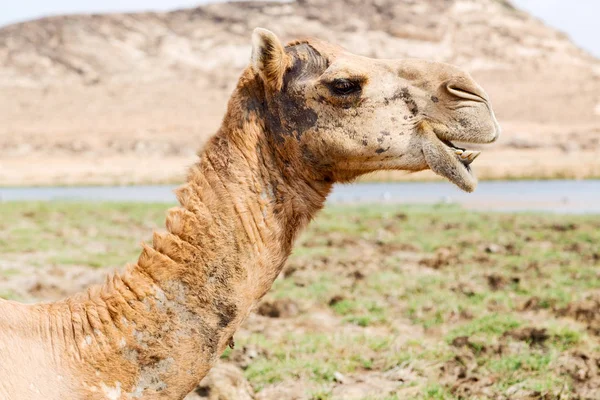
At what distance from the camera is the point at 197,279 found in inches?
113

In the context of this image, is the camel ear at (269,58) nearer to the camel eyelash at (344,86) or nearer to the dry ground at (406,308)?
the camel eyelash at (344,86)

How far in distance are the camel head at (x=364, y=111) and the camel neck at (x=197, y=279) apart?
6.4 inches

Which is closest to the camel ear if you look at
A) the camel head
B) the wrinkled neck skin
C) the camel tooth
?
the camel head

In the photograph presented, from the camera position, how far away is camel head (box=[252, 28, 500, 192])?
120 inches

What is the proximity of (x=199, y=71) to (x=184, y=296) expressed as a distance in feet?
289

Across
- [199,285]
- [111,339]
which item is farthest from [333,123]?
[111,339]

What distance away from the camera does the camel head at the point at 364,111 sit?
9.98 feet

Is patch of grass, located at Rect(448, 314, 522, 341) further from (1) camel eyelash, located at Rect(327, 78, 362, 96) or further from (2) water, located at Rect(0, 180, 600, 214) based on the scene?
(2) water, located at Rect(0, 180, 600, 214)

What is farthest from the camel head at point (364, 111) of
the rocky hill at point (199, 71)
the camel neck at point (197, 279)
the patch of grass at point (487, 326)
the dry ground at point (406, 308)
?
the rocky hill at point (199, 71)

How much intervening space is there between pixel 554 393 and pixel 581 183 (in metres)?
31.9

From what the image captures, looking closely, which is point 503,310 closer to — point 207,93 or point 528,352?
point 528,352

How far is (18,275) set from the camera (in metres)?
8.95

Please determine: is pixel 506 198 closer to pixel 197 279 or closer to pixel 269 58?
pixel 269 58

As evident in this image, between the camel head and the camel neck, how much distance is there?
161 millimetres
